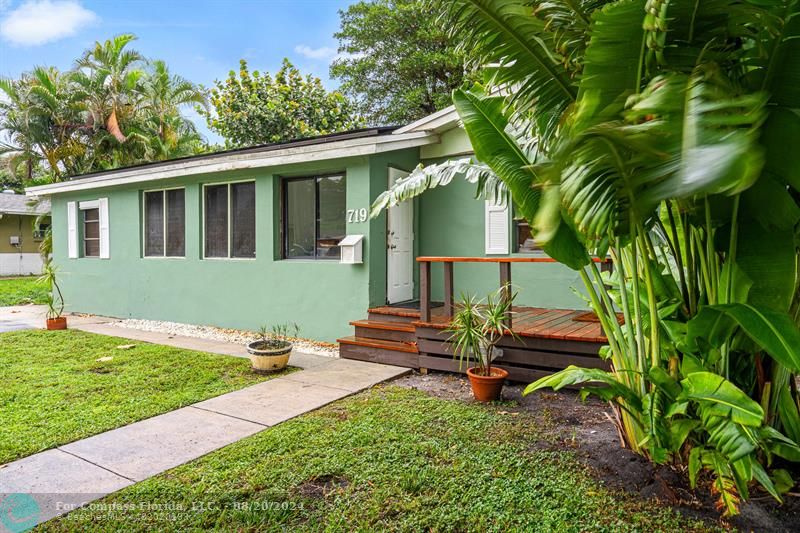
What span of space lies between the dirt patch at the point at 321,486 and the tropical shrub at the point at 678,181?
1.42 m

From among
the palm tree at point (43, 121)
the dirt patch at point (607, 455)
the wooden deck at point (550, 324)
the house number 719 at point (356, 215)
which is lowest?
the dirt patch at point (607, 455)

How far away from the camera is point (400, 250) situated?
691 cm

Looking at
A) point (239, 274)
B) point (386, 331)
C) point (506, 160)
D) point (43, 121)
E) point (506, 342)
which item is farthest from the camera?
point (43, 121)

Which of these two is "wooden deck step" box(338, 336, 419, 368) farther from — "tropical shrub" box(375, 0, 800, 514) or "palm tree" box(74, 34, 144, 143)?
"palm tree" box(74, 34, 144, 143)

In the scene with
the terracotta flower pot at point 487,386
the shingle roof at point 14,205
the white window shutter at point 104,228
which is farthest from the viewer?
the shingle roof at point 14,205

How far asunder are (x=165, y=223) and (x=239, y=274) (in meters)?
2.33

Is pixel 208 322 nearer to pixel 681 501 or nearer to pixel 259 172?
pixel 259 172

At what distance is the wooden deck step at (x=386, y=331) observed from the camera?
578cm

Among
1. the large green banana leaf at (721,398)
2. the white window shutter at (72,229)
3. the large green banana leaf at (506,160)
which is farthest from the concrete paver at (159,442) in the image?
the white window shutter at (72,229)

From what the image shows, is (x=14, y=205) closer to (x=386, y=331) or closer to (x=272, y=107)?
(x=272, y=107)

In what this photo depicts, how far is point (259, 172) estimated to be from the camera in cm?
732

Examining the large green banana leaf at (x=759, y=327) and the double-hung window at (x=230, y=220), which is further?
the double-hung window at (x=230, y=220)

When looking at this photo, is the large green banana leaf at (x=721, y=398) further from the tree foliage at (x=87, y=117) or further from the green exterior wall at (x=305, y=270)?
the tree foliage at (x=87, y=117)

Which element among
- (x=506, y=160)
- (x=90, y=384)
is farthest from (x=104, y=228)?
(x=506, y=160)
